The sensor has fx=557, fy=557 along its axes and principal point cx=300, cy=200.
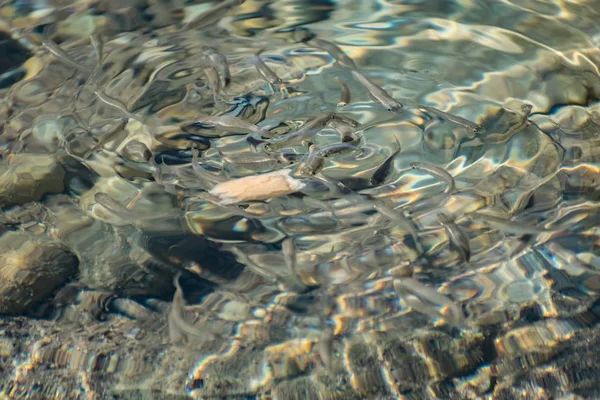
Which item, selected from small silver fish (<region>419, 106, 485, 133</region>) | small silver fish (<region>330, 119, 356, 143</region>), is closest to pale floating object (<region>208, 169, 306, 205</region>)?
small silver fish (<region>330, 119, 356, 143</region>)

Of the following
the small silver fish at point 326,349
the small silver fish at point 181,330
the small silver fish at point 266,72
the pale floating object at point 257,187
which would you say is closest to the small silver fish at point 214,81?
the small silver fish at point 266,72

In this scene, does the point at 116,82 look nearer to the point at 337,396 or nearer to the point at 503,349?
the point at 337,396

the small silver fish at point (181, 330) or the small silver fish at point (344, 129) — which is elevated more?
the small silver fish at point (344, 129)

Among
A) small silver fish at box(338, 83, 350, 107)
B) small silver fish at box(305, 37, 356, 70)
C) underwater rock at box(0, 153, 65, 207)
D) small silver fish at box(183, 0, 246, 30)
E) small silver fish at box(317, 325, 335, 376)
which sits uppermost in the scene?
small silver fish at box(183, 0, 246, 30)

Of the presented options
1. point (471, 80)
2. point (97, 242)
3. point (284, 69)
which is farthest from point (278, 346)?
point (471, 80)

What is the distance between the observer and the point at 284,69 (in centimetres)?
388

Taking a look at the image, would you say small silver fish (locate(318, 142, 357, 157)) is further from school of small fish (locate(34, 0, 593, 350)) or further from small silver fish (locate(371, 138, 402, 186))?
small silver fish (locate(371, 138, 402, 186))

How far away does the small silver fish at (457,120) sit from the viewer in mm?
3352

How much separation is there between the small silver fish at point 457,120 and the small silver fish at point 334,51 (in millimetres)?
645

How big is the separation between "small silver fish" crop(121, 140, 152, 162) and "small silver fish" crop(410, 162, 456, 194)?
160cm

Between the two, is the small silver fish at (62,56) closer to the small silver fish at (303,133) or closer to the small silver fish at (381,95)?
the small silver fish at (303,133)

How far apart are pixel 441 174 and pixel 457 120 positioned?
432mm

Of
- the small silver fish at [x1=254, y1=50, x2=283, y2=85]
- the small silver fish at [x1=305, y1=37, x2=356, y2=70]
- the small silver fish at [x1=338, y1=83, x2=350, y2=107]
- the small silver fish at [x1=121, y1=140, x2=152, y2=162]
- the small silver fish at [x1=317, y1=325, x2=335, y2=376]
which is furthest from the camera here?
the small silver fish at [x1=305, y1=37, x2=356, y2=70]

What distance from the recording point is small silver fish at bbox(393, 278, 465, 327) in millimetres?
2691
